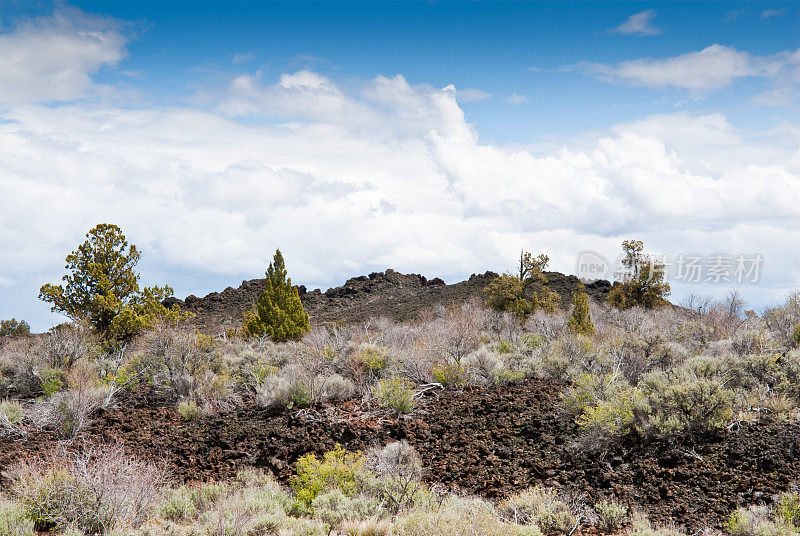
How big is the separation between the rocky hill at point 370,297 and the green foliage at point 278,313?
663 inches

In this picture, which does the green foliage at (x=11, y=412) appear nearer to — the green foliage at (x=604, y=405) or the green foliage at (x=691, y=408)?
the green foliage at (x=604, y=405)

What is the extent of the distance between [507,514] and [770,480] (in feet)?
10.6

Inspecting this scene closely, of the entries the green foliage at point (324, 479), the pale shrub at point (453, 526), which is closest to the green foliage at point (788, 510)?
the pale shrub at point (453, 526)

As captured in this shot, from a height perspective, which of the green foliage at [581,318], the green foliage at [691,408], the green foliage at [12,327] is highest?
the green foliage at [581,318]

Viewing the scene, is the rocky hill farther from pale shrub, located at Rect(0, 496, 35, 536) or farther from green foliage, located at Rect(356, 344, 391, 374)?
pale shrub, located at Rect(0, 496, 35, 536)

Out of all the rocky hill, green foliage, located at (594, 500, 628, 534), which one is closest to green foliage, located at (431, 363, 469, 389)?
green foliage, located at (594, 500, 628, 534)

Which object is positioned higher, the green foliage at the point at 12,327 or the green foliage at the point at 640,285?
the green foliage at the point at 640,285

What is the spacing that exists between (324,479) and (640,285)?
28.8 metres

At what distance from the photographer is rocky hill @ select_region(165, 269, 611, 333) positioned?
45531 mm

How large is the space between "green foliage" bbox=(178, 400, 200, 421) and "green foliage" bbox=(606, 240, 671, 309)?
26.1 m

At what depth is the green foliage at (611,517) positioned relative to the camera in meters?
5.80

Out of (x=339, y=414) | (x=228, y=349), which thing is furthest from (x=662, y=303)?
(x=339, y=414)

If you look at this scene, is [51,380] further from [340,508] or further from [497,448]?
[497,448]

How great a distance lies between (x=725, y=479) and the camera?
6652mm
